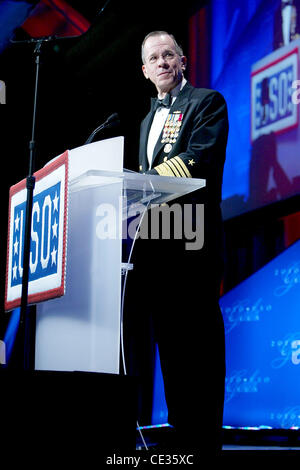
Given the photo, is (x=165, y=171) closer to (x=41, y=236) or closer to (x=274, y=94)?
(x=41, y=236)

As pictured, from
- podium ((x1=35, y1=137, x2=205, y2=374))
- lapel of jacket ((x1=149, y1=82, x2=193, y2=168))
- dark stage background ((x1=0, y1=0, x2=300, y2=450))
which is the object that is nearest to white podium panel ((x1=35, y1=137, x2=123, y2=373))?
podium ((x1=35, y1=137, x2=205, y2=374))

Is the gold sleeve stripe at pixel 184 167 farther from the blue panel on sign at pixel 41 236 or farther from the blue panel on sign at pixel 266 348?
the blue panel on sign at pixel 266 348

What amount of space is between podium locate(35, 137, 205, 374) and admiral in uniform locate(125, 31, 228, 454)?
18 centimetres

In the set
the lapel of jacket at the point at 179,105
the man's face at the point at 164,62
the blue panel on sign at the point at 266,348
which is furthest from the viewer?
the blue panel on sign at the point at 266,348

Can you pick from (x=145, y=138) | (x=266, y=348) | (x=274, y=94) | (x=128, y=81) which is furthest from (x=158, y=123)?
(x=128, y=81)

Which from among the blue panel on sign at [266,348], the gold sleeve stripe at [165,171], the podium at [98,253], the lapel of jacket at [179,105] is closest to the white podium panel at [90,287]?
the podium at [98,253]

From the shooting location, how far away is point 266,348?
337 centimetres

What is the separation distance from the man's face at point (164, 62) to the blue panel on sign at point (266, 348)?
1.04m

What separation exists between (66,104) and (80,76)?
24cm

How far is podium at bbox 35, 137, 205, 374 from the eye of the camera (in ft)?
6.75

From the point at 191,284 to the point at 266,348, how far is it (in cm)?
106

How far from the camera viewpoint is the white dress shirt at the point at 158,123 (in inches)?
108

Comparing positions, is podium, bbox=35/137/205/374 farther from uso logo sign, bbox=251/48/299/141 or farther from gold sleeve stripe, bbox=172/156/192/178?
uso logo sign, bbox=251/48/299/141
